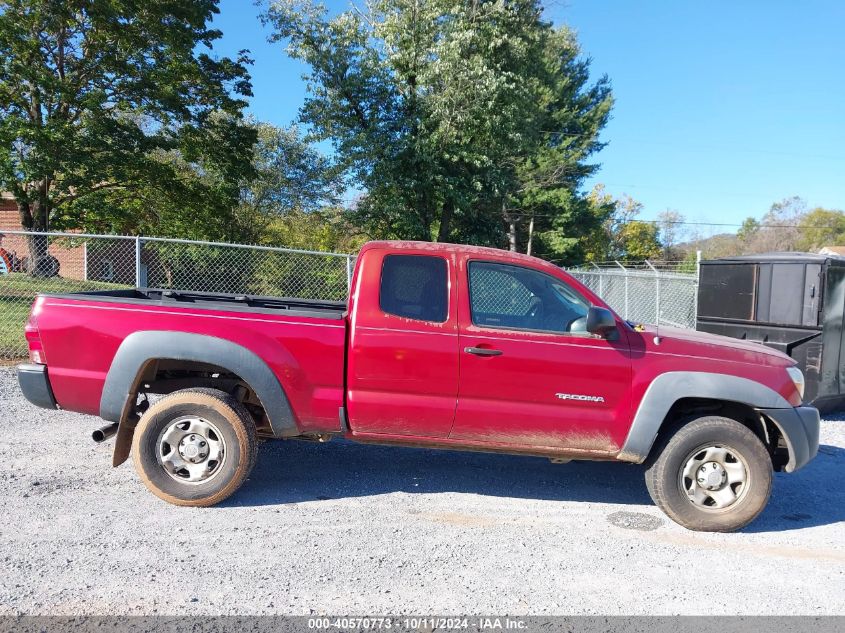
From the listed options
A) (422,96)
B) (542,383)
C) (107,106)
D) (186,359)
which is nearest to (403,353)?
(542,383)

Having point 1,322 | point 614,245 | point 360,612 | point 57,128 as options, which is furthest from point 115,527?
point 614,245

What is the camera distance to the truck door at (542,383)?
3910mm

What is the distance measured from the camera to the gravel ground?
9.83 ft

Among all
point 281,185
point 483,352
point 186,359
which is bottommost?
point 186,359

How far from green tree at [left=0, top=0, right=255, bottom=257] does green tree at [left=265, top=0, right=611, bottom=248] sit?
9.39 feet

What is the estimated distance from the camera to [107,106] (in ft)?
54.9

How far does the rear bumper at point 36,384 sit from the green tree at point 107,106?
12.7m

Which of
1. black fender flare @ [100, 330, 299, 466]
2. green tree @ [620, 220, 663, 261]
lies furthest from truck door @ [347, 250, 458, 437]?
green tree @ [620, 220, 663, 261]

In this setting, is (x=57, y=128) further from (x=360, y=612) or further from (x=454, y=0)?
(x=360, y=612)

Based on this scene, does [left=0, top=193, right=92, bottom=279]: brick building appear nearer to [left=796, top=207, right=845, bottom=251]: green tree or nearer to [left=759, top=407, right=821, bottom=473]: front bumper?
[left=759, top=407, right=821, bottom=473]: front bumper

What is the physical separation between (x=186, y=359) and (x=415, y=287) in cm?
166

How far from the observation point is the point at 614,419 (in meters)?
3.96

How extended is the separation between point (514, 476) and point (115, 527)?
306 centimetres

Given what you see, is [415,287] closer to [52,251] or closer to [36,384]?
[36,384]
